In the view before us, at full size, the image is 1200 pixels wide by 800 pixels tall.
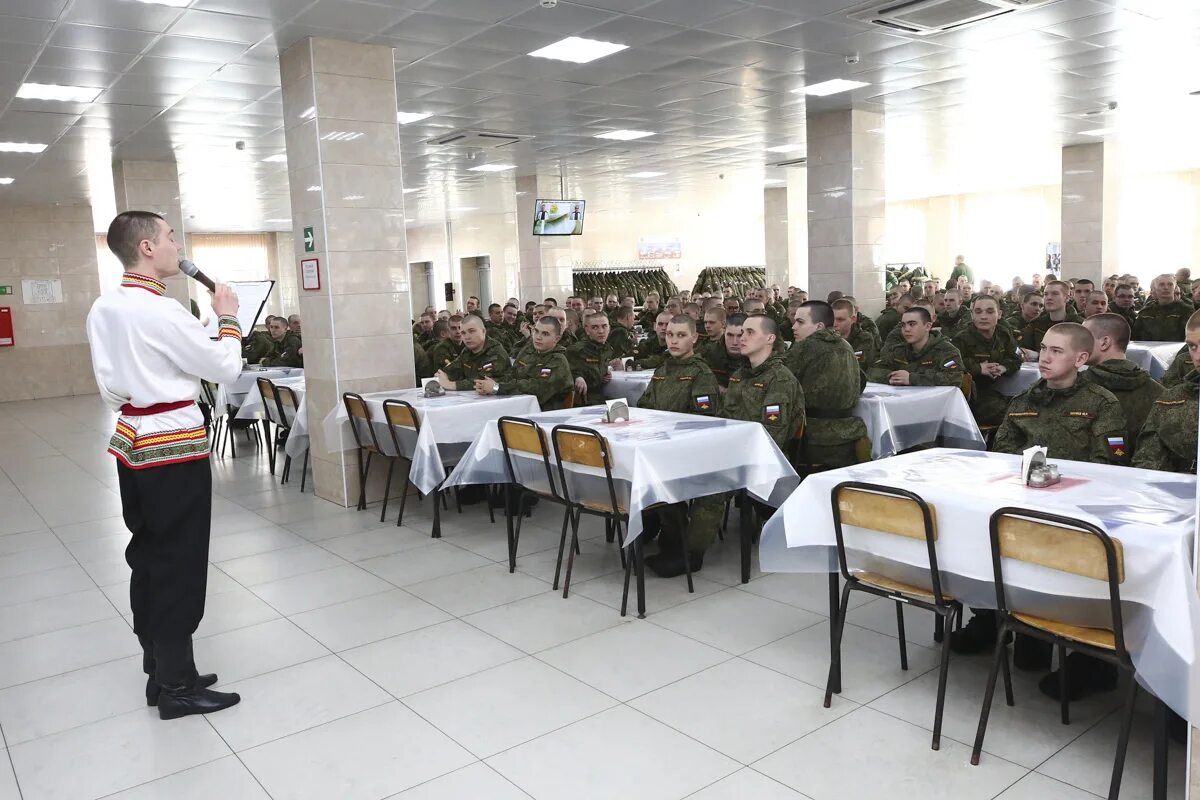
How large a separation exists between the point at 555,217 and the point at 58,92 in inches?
251

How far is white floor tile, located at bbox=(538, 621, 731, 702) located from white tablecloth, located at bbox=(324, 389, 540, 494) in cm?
150

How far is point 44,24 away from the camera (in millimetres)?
5445

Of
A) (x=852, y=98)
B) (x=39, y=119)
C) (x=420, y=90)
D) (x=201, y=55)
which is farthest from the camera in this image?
(x=852, y=98)

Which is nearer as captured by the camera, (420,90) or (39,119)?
(420,90)

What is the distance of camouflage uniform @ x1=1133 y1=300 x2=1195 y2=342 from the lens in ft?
26.2

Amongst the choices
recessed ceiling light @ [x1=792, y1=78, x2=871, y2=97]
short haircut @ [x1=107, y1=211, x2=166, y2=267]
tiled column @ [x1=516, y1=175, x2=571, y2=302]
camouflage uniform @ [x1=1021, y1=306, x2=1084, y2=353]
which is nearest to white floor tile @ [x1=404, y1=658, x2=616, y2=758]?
short haircut @ [x1=107, y1=211, x2=166, y2=267]

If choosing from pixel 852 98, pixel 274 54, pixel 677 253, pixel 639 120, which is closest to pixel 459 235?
pixel 677 253

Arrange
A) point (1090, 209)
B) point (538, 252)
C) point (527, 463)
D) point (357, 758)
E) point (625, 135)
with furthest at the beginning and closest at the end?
point (538, 252), point (1090, 209), point (625, 135), point (527, 463), point (357, 758)

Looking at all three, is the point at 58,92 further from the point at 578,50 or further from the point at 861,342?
the point at 861,342

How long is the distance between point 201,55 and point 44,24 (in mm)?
1022

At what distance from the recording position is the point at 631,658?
3.57 meters

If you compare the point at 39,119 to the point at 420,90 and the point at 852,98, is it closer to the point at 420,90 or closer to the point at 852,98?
the point at 420,90

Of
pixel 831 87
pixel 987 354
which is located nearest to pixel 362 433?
pixel 987 354

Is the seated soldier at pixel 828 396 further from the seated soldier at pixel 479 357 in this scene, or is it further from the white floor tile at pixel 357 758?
the white floor tile at pixel 357 758
